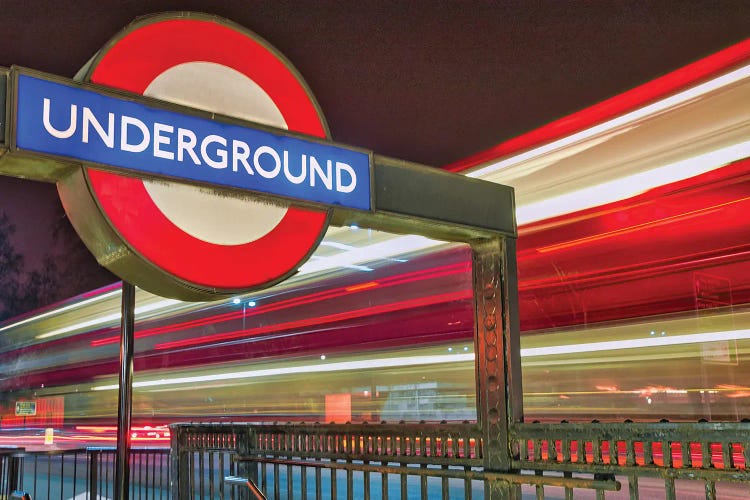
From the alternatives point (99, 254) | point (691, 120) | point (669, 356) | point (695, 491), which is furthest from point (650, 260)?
point (99, 254)

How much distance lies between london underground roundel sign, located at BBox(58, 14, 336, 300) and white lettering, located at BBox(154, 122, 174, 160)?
94 millimetres

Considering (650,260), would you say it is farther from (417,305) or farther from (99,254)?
(99,254)

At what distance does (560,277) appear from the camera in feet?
18.5

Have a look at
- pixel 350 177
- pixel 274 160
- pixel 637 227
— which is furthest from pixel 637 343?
pixel 274 160

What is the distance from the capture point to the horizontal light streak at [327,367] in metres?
6.74

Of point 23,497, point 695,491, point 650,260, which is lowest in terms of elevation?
point 695,491

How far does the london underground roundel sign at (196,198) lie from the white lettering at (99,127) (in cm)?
11

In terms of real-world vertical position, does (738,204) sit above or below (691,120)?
below

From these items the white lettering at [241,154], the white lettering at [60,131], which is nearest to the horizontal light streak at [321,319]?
the white lettering at [241,154]

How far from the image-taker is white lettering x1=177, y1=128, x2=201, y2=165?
2.37 m

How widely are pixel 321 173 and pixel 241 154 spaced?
0.36 metres

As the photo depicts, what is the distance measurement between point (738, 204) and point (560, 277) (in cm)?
157

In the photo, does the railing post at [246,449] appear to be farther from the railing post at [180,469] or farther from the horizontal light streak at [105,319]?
the horizontal light streak at [105,319]

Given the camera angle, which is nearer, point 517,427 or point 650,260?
point 517,427
